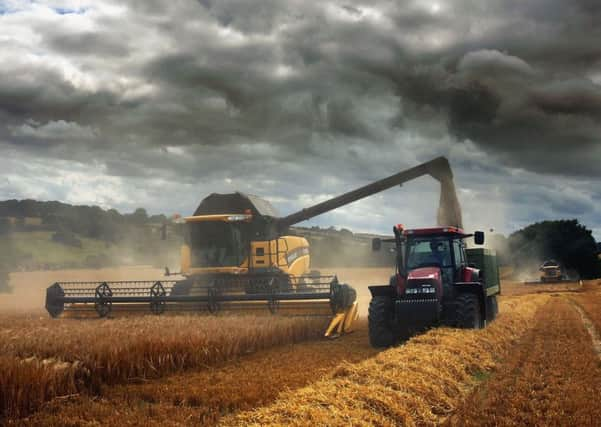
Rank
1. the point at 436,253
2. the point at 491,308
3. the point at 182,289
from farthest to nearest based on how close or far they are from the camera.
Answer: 1. the point at 182,289
2. the point at 491,308
3. the point at 436,253

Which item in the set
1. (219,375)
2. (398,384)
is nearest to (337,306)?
(219,375)

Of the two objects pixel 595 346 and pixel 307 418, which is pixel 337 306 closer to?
pixel 595 346

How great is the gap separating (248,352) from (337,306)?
3.13 m

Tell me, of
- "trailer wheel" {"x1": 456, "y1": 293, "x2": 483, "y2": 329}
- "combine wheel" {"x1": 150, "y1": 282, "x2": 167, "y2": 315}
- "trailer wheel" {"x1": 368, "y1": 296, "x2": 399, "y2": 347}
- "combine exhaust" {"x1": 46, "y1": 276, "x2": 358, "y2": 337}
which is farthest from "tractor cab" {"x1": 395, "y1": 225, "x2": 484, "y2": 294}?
"combine wheel" {"x1": 150, "y1": 282, "x2": 167, "y2": 315}

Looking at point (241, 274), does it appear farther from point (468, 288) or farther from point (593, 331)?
point (593, 331)

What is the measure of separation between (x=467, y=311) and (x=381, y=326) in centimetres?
171

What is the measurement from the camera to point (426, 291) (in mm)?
11586

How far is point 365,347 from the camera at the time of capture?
1212cm

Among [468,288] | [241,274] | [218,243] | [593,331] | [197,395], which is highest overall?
[218,243]

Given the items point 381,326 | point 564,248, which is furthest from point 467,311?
Result: point 564,248

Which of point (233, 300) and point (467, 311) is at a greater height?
point (233, 300)

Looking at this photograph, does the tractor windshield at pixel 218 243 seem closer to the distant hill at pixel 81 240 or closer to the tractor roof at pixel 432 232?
the tractor roof at pixel 432 232

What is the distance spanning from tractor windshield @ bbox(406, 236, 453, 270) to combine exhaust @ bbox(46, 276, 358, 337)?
2067 mm

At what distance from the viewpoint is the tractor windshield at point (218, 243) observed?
642 inches
